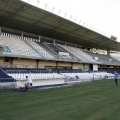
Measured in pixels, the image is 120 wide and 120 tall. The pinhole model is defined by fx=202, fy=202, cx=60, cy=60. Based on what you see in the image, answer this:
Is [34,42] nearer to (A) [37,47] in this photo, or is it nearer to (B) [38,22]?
(A) [37,47]

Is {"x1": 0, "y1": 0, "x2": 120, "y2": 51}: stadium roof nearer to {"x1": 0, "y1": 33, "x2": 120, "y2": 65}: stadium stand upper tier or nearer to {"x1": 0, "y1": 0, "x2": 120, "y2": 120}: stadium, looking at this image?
{"x1": 0, "y1": 0, "x2": 120, "y2": 120}: stadium

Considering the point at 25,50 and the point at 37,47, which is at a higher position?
the point at 37,47

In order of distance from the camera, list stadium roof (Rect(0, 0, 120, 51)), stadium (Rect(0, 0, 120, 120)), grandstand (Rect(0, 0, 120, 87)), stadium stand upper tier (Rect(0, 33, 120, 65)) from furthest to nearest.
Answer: stadium stand upper tier (Rect(0, 33, 120, 65)) < stadium roof (Rect(0, 0, 120, 51)) < grandstand (Rect(0, 0, 120, 87)) < stadium (Rect(0, 0, 120, 120))

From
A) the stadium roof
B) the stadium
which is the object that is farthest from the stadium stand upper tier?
the stadium roof

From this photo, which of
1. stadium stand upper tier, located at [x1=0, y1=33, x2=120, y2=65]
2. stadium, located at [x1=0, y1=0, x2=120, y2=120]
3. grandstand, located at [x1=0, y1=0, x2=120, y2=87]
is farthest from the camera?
stadium stand upper tier, located at [x1=0, y1=33, x2=120, y2=65]

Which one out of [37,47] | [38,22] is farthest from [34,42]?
[38,22]

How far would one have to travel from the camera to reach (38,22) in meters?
32.8

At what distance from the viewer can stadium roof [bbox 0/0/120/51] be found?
88.4 ft

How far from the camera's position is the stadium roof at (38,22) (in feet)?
88.4

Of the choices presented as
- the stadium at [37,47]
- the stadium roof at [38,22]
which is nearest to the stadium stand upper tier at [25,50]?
the stadium at [37,47]

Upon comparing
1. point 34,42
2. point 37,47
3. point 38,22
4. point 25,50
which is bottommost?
point 25,50

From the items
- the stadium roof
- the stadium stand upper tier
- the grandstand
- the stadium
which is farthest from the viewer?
the stadium stand upper tier

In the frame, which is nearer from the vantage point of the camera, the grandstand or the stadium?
the stadium

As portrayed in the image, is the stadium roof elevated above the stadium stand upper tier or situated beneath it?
elevated above
